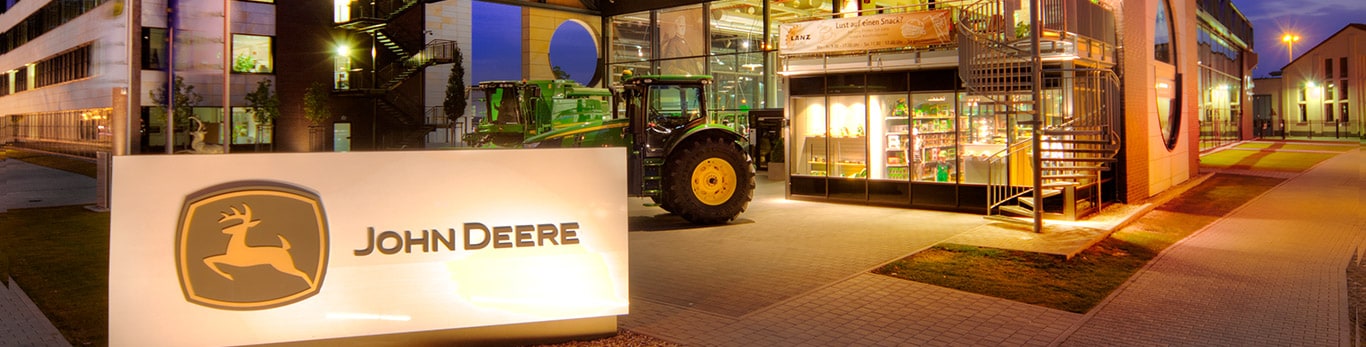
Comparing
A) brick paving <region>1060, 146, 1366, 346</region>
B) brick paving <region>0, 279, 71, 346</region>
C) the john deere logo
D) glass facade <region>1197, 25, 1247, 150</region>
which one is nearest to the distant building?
glass facade <region>1197, 25, 1247, 150</region>

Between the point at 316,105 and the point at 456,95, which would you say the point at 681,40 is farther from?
the point at 316,105

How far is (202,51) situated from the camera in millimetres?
33375

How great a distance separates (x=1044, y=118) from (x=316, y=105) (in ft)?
92.2

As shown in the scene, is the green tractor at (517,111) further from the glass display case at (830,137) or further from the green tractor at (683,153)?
the glass display case at (830,137)

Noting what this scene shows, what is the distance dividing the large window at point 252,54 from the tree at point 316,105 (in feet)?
6.23

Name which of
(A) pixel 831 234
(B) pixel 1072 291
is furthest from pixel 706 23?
(B) pixel 1072 291

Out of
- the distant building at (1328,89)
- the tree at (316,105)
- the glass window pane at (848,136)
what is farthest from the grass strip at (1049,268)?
the distant building at (1328,89)

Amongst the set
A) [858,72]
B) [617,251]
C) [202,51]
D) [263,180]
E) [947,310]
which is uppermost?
[202,51]

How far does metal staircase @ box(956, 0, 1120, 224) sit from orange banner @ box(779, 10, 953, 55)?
113 centimetres

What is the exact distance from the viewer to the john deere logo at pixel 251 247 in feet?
17.3

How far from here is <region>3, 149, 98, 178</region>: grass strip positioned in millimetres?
31234

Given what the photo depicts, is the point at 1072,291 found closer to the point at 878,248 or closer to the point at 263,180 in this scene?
the point at 878,248

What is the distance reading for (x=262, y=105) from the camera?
33.0 metres

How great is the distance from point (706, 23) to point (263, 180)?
1011 inches
